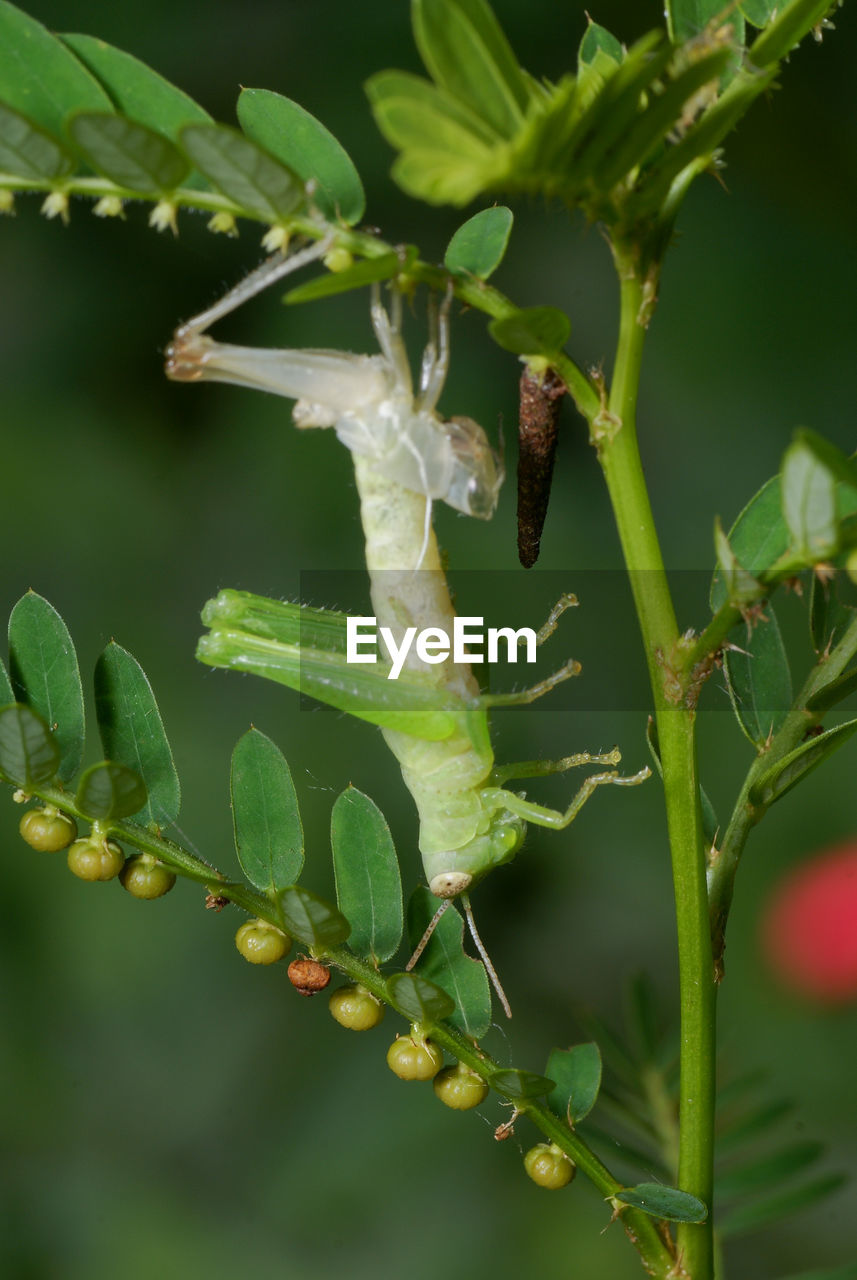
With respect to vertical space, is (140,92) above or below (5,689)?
above

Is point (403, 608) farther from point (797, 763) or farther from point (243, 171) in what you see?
point (243, 171)

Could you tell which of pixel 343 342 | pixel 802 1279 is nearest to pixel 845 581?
pixel 802 1279

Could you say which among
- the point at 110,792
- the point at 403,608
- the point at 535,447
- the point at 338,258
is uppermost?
the point at 338,258

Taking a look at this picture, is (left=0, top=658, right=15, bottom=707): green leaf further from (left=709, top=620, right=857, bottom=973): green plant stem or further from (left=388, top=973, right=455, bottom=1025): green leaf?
(left=709, top=620, right=857, bottom=973): green plant stem

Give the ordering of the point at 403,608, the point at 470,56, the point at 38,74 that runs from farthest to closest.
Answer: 1. the point at 403,608
2. the point at 38,74
3. the point at 470,56

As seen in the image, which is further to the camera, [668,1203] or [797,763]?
[797,763]

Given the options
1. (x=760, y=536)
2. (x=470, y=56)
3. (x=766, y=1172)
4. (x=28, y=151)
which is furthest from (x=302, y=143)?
(x=766, y=1172)

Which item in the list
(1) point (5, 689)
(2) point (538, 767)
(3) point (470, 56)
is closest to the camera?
(3) point (470, 56)

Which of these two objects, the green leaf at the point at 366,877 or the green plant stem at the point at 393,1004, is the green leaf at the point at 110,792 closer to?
the green plant stem at the point at 393,1004
